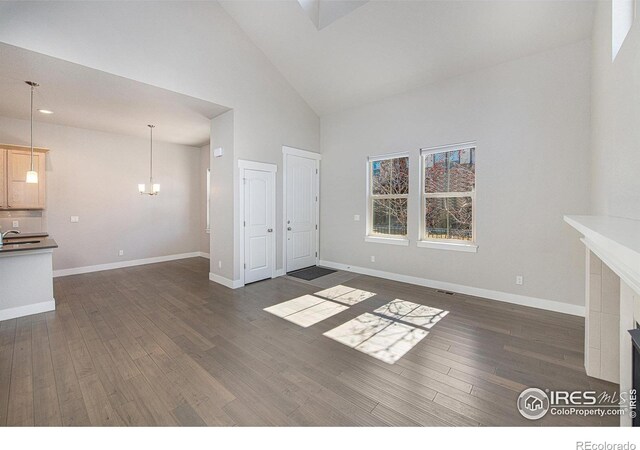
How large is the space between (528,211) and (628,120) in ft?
7.01

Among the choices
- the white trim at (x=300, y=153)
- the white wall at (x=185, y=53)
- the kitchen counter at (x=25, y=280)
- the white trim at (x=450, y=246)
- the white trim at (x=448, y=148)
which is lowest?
the kitchen counter at (x=25, y=280)

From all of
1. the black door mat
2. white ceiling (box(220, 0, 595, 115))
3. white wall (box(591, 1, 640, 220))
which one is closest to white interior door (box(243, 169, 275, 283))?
the black door mat

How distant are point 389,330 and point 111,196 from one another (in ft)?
21.6

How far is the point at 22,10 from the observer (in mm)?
2865

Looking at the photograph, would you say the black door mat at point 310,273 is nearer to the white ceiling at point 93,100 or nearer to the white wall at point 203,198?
the white wall at point 203,198

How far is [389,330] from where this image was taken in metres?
3.15

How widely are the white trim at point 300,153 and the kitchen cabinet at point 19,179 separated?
449 cm

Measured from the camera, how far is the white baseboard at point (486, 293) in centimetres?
360

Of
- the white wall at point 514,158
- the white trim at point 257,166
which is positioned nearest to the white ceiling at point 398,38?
the white wall at point 514,158

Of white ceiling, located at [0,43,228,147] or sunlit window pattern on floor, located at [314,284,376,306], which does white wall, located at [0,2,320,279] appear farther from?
sunlit window pattern on floor, located at [314,284,376,306]

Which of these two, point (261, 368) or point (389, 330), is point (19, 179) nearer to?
point (261, 368)

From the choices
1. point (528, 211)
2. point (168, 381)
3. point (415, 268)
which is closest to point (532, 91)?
point (528, 211)

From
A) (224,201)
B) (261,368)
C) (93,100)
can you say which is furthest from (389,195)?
(93,100)

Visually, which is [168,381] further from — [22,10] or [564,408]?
[22,10]
